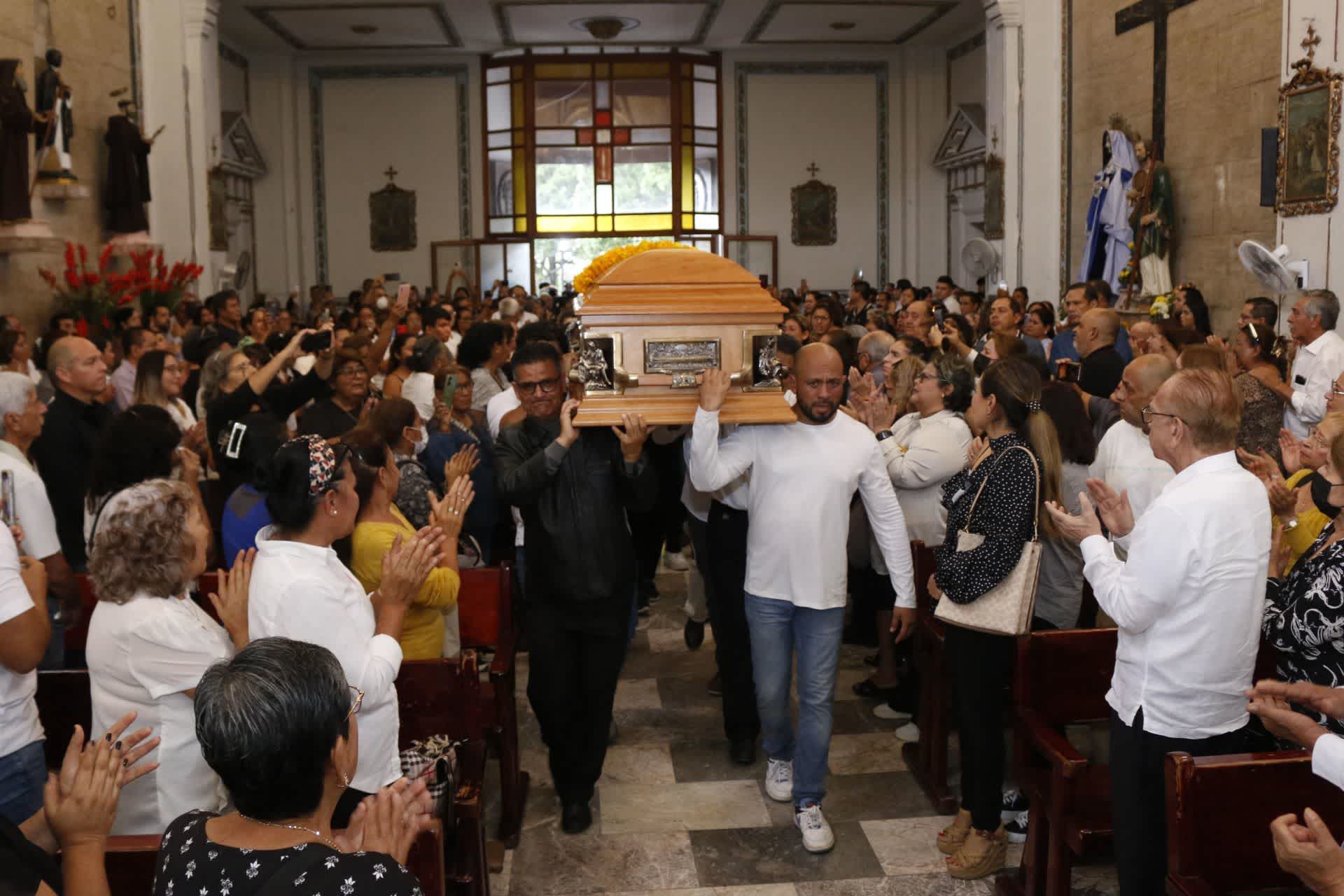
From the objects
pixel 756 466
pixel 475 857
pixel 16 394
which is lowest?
pixel 475 857

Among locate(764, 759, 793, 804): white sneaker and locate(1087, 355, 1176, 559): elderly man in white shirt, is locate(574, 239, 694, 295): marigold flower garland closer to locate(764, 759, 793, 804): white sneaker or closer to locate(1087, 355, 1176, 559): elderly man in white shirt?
locate(1087, 355, 1176, 559): elderly man in white shirt

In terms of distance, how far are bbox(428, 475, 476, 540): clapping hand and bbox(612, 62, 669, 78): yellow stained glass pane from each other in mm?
17721

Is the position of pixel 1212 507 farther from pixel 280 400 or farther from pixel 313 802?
pixel 280 400

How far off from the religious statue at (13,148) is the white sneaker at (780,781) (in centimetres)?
749

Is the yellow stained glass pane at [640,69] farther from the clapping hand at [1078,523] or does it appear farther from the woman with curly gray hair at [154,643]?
the woman with curly gray hair at [154,643]

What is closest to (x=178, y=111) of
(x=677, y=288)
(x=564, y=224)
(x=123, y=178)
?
(x=123, y=178)

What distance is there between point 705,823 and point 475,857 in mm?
1110

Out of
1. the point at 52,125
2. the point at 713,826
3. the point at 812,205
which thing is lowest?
the point at 713,826

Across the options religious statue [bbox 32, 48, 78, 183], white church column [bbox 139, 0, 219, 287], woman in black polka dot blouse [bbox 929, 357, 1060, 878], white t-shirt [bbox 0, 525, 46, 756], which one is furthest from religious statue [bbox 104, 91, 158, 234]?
woman in black polka dot blouse [bbox 929, 357, 1060, 878]

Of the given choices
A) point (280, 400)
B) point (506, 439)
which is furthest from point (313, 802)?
point (280, 400)

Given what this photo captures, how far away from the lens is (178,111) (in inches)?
503

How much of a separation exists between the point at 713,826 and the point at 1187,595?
6.81 feet

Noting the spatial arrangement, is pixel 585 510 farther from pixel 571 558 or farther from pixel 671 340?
pixel 671 340

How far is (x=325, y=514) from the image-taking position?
2803mm
